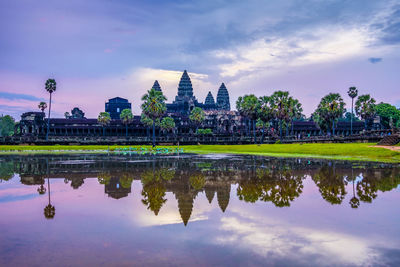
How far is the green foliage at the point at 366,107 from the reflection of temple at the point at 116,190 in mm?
90077

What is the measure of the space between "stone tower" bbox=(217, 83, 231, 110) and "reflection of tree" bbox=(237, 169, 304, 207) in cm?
16783

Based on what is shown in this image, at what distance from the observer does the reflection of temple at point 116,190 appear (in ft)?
48.6

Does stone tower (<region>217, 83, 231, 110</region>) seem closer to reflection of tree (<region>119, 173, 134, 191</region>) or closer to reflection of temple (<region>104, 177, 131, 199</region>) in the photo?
reflection of tree (<region>119, 173, 134, 191</region>)

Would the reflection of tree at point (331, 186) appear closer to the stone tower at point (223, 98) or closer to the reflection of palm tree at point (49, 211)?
the reflection of palm tree at point (49, 211)

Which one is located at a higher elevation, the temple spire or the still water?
the temple spire

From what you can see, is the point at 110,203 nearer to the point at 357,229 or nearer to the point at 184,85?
the point at 357,229

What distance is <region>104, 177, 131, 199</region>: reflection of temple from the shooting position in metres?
14.8


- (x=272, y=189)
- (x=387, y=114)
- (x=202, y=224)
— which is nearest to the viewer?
(x=202, y=224)

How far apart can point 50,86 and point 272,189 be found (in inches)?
3591

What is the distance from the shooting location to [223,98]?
18988cm

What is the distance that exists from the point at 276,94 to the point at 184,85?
9553 cm

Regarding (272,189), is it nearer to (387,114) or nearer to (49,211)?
(49,211)

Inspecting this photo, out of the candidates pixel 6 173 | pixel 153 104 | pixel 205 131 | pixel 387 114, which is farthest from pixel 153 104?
pixel 387 114

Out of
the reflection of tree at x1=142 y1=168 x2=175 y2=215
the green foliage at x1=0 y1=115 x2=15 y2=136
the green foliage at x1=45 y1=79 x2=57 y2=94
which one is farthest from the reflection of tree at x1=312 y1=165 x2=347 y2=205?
the green foliage at x1=0 y1=115 x2=15 y2=136
